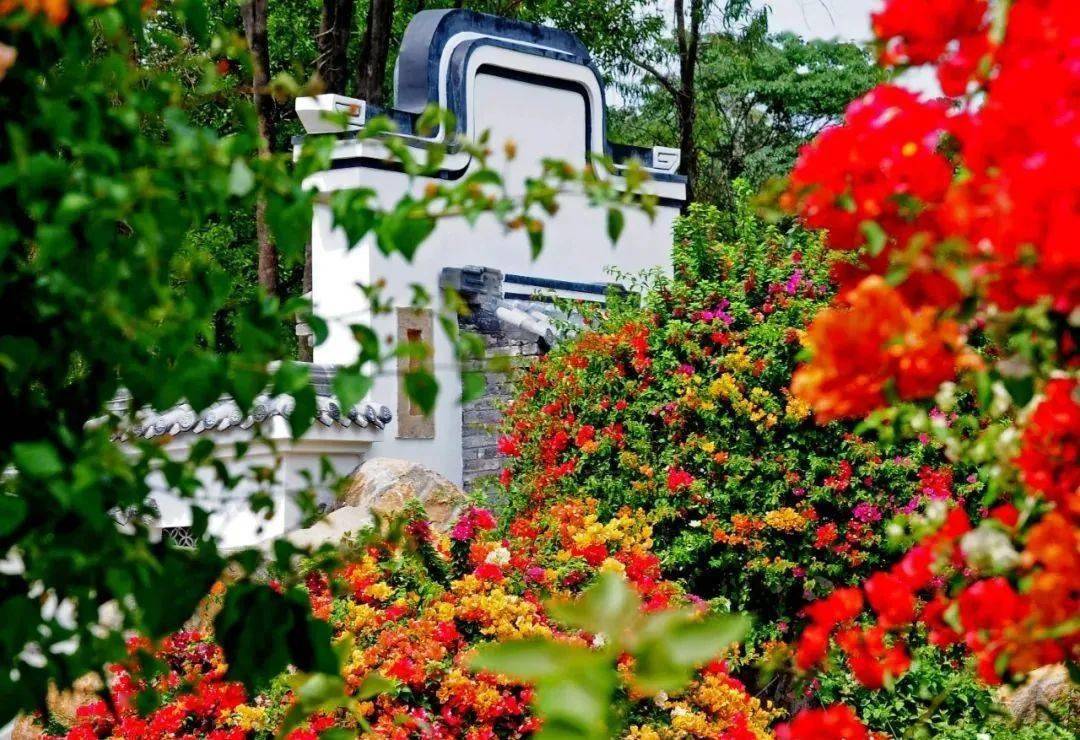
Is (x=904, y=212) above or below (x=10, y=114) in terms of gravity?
below

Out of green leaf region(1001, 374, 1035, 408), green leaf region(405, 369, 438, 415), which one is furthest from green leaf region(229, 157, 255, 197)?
green leaf region(1001, 374, 1035, 408)

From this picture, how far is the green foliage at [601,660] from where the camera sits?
4.12 ft

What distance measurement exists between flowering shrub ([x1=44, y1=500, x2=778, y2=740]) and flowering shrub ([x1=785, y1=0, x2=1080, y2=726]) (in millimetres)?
3060

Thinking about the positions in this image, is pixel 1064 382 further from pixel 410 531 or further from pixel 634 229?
pixel 634 229

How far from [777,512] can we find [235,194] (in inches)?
223

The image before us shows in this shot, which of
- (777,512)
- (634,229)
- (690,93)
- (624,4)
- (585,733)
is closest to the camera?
(585,733)

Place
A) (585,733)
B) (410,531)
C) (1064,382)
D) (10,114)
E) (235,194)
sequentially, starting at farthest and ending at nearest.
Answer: (410,531), (10,114), (235,194), (1064,382), (585,733)

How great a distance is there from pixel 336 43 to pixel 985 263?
13764 millimetres

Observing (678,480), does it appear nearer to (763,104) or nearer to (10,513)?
(10,513)

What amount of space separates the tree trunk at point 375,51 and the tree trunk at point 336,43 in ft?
1.51

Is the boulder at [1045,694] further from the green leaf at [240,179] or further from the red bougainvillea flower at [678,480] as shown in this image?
the green leaf at [240,179]

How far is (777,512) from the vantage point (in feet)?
24.1

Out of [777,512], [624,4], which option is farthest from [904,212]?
[624,4]

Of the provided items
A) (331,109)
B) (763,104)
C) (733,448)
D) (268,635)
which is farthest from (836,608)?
(763,104)
